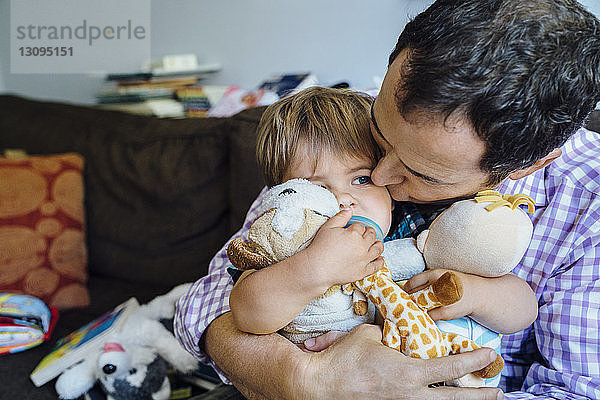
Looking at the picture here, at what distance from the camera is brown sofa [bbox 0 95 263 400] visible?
1.79 m

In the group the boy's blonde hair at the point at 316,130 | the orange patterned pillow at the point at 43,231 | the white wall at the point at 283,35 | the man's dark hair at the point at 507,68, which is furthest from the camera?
the white wall at the point at 283,35

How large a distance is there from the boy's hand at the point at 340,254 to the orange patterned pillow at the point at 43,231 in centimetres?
140

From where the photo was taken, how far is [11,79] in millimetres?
3549

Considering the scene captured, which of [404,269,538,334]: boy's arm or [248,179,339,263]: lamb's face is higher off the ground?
[248,179,339,263]: lamb's face

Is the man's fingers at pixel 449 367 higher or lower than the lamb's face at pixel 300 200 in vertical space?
lower

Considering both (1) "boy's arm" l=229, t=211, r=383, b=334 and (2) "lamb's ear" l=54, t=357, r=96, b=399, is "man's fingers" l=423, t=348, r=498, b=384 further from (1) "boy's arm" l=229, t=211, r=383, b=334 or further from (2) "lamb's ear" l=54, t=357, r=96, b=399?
(2) "lamb's ear" l=54, t=357, r=96, b=399

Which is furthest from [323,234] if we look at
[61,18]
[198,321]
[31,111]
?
[61,18]

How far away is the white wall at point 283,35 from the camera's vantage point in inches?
85.6

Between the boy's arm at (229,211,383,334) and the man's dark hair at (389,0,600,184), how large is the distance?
7.9 inches

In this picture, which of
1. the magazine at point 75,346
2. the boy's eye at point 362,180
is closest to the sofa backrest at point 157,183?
the magazine at point 75,346

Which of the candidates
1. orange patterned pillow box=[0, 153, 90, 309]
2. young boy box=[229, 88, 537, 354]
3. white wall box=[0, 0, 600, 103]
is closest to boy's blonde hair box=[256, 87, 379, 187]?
young boy box=[229, 88, 537, 354]

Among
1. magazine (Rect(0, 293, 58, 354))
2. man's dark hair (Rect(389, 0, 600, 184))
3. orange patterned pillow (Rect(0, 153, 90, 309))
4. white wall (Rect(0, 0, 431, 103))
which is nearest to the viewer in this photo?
man's dark hair (Rect(389, 0, 600, 184))

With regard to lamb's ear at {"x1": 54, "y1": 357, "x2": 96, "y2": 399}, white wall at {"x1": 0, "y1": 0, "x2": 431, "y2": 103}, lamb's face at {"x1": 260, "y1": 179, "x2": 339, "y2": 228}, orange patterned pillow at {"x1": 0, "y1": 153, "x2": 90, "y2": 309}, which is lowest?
lamb's ear at {"x1": 54, "y1": 357, "x2": 96, "y2": 399}

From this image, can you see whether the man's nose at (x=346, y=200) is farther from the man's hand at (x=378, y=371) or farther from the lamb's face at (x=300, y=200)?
the man's hand at (x=378, y=371)
